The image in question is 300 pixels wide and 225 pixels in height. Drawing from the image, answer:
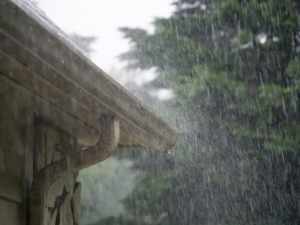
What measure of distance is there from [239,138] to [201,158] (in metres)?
0.59

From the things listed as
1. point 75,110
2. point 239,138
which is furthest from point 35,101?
point 239,138

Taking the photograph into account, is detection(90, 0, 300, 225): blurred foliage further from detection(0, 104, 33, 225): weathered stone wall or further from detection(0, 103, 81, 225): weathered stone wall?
detection(0, 104, 33, 225): weathered stone wall

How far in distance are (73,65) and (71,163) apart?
0.62m

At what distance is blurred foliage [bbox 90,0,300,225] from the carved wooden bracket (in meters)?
4.17

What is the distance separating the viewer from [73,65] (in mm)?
1901

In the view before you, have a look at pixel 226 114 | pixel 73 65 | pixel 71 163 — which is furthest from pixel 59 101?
pixel 226 114

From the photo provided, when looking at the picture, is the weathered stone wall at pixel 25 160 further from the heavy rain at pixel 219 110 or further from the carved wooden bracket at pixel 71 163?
the heavy rain at pixel 219 110

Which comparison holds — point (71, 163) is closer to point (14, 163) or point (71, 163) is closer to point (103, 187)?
point (14, 163)

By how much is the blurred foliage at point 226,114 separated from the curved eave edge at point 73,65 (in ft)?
13.5

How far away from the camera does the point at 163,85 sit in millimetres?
7844

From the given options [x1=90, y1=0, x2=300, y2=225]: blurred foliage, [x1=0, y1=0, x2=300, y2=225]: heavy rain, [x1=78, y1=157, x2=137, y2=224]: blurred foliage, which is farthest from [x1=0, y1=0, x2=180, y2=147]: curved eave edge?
[x1=78, y1=157, x2=137, y2=224]: blurred foliage

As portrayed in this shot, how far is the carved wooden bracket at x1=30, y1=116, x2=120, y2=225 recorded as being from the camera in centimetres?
231

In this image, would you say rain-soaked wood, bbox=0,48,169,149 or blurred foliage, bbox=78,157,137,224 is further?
blurred foliage, bbox=78,157,137,224

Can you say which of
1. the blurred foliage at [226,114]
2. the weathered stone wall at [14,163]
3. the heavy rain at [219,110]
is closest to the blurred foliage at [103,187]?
the heavy rain at [219,110]
